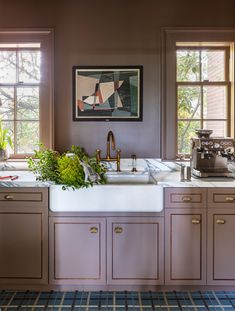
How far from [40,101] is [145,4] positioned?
1417 millimetres

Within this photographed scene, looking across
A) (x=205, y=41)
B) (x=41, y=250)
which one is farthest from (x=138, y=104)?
(x=41, y=250)

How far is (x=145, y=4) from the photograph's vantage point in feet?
11.3

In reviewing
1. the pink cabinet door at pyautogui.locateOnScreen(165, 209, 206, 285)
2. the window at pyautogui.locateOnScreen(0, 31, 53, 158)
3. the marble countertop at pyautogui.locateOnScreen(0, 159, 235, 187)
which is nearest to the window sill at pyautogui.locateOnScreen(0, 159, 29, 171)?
the marble countertop at pyautogui.locateOnScreen(0, 159, 235, 187)

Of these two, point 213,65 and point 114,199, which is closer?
point 114,199

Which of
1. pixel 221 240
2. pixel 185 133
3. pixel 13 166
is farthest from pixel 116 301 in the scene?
pixel 185 133

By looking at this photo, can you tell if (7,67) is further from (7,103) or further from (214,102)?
(214,102)

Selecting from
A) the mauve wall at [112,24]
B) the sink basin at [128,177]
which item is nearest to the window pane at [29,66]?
the mauve wall at [112,24]

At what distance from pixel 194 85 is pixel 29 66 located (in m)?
1.71

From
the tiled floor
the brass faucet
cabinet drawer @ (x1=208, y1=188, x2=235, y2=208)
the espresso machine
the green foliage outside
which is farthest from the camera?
the green foliage outside

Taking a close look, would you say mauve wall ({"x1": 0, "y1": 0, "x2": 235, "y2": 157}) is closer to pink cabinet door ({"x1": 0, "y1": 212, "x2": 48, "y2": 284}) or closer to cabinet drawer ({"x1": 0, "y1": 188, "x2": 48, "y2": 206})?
cabinet drawer ({"x1": 0, "y1": 188, "x2": 48, "y2": 206})

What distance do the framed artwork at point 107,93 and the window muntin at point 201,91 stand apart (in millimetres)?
448

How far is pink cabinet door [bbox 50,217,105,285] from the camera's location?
9.43ft

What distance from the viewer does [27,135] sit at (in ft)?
11.9

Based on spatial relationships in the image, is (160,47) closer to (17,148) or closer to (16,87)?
(16,87)
